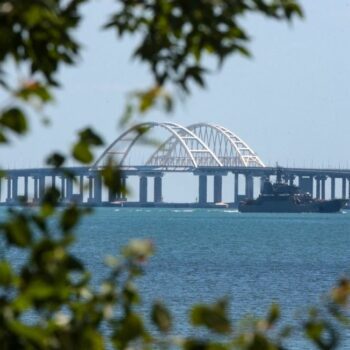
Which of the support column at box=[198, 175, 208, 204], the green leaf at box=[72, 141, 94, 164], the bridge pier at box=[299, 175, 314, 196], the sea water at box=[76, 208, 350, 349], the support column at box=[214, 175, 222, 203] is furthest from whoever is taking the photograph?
the support column at box=[214, 175, 222, 203]

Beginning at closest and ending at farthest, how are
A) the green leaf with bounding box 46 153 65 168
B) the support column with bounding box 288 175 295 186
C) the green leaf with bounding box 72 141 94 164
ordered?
the green leaf with bounding box 72 141 94 164
the green leaf with bounding box 46 153 65 168
the support column with bounding box 288 175 295 186

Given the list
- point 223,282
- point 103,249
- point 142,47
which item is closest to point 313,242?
point 103,249

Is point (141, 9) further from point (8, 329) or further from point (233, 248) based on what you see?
point (233, 248)

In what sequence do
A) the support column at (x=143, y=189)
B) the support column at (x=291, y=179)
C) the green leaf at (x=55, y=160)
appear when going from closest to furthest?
the green leaf at (x=55, y=160) → the support column at (x=291, y=179) → the support column at (x=143, y=189)

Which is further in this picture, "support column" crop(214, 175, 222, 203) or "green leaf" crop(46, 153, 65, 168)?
"support column" crop(214, 175, 222, 203)

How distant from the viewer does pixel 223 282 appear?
45.3m

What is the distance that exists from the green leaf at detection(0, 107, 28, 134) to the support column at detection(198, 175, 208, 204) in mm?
159184

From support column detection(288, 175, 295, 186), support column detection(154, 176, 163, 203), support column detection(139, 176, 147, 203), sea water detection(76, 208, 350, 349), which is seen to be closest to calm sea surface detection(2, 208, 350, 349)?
sea water detection(76, 208, 350, 349)

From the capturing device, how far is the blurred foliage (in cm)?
344

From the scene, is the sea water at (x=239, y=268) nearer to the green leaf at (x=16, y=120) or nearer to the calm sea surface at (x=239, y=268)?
the calm sea surface at (x=239, y=268)

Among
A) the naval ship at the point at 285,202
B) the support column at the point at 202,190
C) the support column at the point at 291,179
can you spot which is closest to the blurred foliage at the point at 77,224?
the naval ship at the point at 285,202

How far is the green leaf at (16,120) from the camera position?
3455mm

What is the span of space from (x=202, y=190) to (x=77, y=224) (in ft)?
544

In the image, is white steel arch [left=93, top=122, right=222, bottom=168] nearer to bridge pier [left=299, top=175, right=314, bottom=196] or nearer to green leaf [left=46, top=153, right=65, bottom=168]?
bridge pier [left=299, top=175, right=314, bottom=196]
